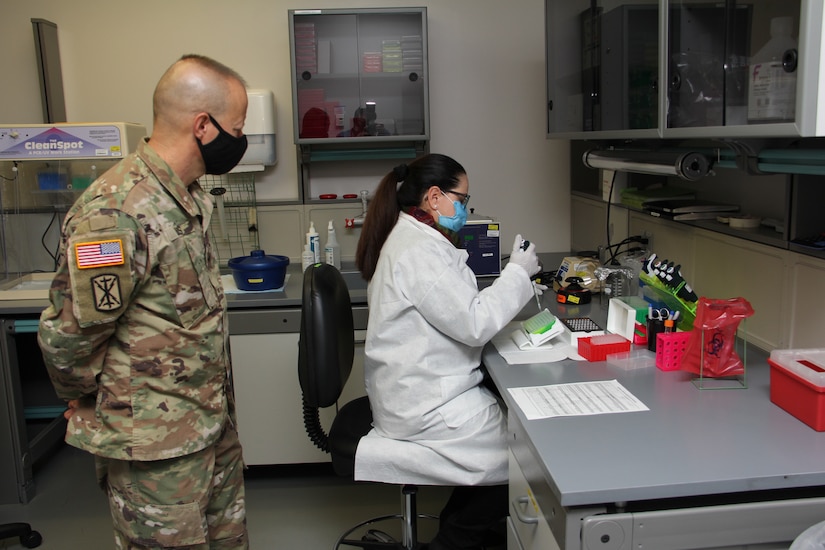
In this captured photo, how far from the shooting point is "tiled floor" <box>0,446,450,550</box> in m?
2.48

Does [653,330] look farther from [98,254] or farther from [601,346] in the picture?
[98,254]

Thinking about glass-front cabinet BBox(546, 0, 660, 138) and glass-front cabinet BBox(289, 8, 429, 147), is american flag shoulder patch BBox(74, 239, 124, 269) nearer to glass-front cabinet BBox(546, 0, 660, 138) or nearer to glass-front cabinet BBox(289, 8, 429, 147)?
glass-front cabinet BBox(546, 0, 660, 138)

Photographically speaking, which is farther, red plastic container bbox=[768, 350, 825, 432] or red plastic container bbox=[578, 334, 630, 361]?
red plastic container bbox=[578, 334, 630, 361]

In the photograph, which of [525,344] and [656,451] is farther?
[525,344]

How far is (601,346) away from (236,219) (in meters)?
2.01

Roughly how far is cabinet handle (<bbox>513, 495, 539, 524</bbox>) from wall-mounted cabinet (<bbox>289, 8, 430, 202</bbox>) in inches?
72.6

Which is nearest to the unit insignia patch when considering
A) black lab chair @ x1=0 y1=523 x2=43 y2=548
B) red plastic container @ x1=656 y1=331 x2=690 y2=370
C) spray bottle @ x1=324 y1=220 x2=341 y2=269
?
red plastic container @ x1=656 y1=331 x2=690 y2=370

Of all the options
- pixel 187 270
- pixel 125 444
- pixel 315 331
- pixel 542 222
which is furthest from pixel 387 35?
pixel 125 444

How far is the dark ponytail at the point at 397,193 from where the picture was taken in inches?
77.0

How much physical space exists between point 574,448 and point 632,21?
1278mm

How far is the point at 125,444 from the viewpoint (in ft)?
4.80

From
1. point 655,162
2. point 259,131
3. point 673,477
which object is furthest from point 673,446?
point 259,131

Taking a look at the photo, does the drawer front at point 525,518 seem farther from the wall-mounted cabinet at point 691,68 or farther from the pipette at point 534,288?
the wall-mounted cabinet at point 691,68

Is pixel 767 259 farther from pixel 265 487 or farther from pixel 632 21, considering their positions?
pixel 265 487
